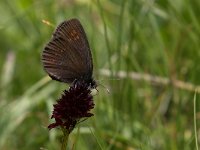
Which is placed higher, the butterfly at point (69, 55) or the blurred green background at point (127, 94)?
the butterfly at point (69, 55)

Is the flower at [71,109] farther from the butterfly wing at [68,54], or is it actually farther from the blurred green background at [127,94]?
the blurred green background at [127,94]

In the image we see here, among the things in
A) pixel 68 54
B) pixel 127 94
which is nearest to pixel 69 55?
pixel 68 54

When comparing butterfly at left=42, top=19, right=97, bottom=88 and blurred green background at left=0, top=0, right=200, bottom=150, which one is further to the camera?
blurred green background at left=0, top=0, right=200, bottom=150

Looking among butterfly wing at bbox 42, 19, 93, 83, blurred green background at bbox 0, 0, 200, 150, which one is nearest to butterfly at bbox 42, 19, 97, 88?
butterfly wing at bbox 42, 19, 93, 83

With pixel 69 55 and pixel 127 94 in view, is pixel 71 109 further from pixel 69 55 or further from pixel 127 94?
pixel 127 94

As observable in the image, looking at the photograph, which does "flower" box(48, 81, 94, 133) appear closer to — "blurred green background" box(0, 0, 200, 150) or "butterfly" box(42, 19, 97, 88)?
"butterfly" box(42, 19, 97, 88)

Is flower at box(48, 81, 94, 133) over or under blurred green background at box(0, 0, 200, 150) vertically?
over

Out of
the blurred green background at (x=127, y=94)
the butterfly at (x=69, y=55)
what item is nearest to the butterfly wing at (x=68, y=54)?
the butterfly at (x=69, y=55)
